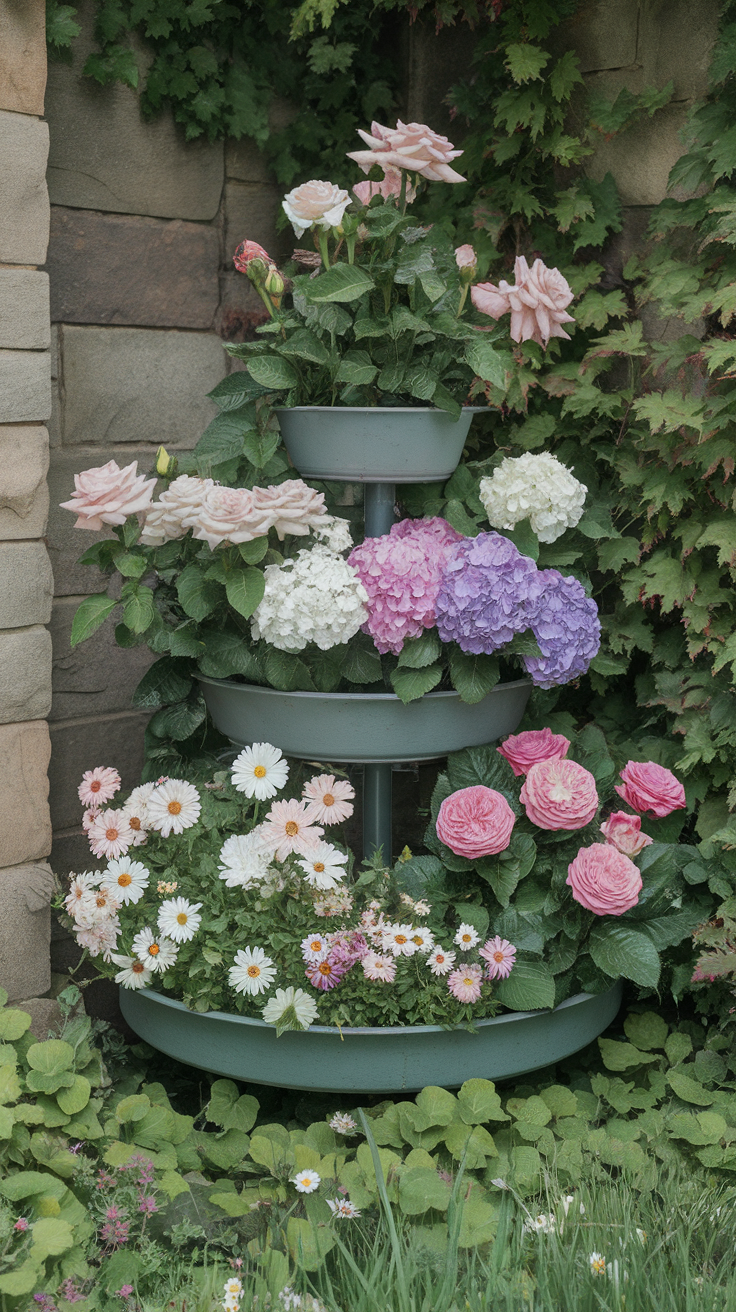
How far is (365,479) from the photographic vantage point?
6.42ft

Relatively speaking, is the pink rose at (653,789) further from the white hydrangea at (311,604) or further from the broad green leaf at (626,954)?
the white hydrangea at (311,604)

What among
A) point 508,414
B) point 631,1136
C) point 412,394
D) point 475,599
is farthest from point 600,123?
point 631,1136

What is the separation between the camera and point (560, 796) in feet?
6.29

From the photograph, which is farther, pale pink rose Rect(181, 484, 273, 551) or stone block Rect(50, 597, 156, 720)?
stone block Rect(50, 597, 156, 720)

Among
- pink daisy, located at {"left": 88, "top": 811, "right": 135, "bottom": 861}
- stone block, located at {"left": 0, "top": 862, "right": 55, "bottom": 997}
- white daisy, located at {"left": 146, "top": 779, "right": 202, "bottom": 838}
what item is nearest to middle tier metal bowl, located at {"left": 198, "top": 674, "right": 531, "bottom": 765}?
white daisy, located at {"left": 146, "top": 779, "right": 202, "bottom": 838}

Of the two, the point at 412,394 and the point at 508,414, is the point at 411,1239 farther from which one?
the point at 508,414

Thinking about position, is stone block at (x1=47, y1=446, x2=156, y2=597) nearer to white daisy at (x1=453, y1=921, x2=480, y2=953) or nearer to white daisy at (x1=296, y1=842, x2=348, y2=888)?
white daisy at (x1=296, y1=842, x2=348, y2=888)

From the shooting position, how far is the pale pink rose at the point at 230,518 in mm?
1784

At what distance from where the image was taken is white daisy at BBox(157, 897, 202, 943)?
182 centimetres

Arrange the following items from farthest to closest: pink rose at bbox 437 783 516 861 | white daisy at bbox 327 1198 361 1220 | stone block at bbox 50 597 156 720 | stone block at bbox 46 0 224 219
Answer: stone block at bbox 50 597 156 720 < stone block at bbox 46 0 224 219 < pink rose at bbox 437 783 516 861 < white daisy at bbox 327 1198 361 1220

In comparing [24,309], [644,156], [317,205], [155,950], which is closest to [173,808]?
[155,950]

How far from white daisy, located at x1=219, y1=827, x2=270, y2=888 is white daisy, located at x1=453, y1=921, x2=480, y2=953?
0.34m

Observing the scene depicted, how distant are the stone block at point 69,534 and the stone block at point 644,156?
1214mm

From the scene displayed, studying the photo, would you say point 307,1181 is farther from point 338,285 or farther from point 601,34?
point 601,34
